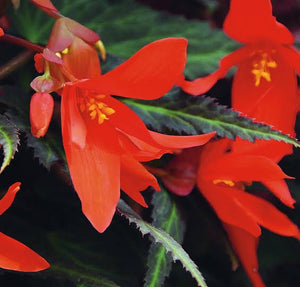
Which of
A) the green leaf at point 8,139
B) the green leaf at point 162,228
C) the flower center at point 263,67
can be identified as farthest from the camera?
the flower center at point 263,67

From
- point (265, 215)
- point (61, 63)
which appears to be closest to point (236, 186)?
point (265, 215)

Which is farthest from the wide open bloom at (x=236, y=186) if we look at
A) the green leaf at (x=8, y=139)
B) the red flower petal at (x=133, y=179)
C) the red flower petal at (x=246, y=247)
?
the green leaf at (x=8, y=139)

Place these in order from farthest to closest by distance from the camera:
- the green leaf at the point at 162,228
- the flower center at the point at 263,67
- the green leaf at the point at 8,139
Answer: the flower center at the point at 263,67
the green leaf at the point at 162,228
the green leaf at the point at 8,139

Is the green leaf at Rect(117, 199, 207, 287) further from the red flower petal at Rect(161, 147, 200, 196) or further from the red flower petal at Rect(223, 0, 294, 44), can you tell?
the red flower petal at Rect(223, 0, 294, 44)

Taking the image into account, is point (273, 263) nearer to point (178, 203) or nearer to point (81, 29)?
point (178, 203)

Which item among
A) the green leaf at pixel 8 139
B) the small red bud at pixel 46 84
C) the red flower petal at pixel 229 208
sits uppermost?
the small red bud at pixel 46 84

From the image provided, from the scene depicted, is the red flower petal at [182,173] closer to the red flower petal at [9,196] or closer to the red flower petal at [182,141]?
the red flower petal at [182,141]

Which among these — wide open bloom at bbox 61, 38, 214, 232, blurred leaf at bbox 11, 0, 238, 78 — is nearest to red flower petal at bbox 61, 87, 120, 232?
wide open bloom at bbox 61, 38, 214, 232
